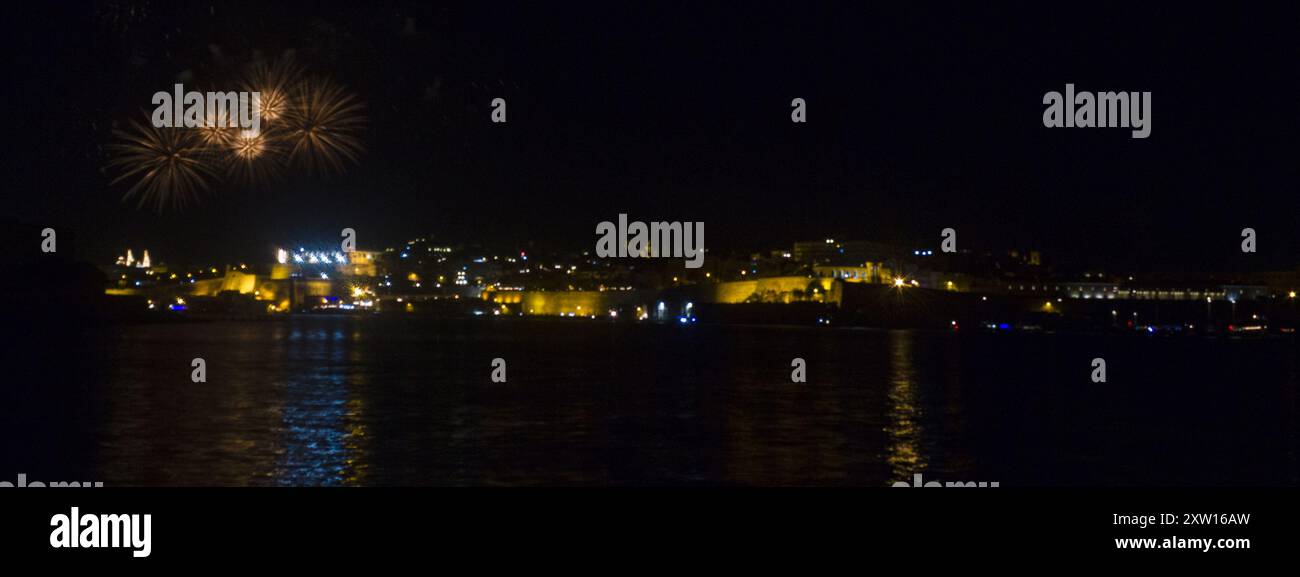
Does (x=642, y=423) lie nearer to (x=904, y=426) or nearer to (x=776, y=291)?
(x=904, y=426)

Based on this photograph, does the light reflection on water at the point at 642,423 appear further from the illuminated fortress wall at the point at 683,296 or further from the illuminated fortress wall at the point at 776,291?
the illuminated fortress wall at the point at 683,296

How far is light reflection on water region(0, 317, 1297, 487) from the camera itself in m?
14.4

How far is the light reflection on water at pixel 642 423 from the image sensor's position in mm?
14438

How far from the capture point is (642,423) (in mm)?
19859

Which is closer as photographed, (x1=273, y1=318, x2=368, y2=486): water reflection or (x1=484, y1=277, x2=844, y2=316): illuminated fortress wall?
(x1=273, y1=318, x2=368, y2=486): water reflection

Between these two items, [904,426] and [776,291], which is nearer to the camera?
[904,426]

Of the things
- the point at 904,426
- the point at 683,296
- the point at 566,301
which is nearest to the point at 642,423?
the point at 904,426

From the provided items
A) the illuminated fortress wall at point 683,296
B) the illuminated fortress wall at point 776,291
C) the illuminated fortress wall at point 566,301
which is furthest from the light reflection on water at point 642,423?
the illuminated fortress wall at point 566,301

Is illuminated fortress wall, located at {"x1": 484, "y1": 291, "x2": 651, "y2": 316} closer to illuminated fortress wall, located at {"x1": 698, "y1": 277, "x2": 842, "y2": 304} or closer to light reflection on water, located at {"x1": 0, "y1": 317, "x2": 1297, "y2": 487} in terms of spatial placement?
illuminated fortress wall, located at {"x1": 698, "y1": 277, "x2": 842, "y2": 304}

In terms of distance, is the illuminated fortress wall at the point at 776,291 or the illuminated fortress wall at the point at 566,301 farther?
the illuminated fortress wall at the point at 566,301

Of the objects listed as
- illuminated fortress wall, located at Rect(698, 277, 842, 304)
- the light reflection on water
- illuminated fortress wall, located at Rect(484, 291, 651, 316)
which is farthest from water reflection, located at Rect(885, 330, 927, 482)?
illuminated fortress wall, located at Rect(484, 291, 651, 316)

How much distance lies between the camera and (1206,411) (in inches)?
936
